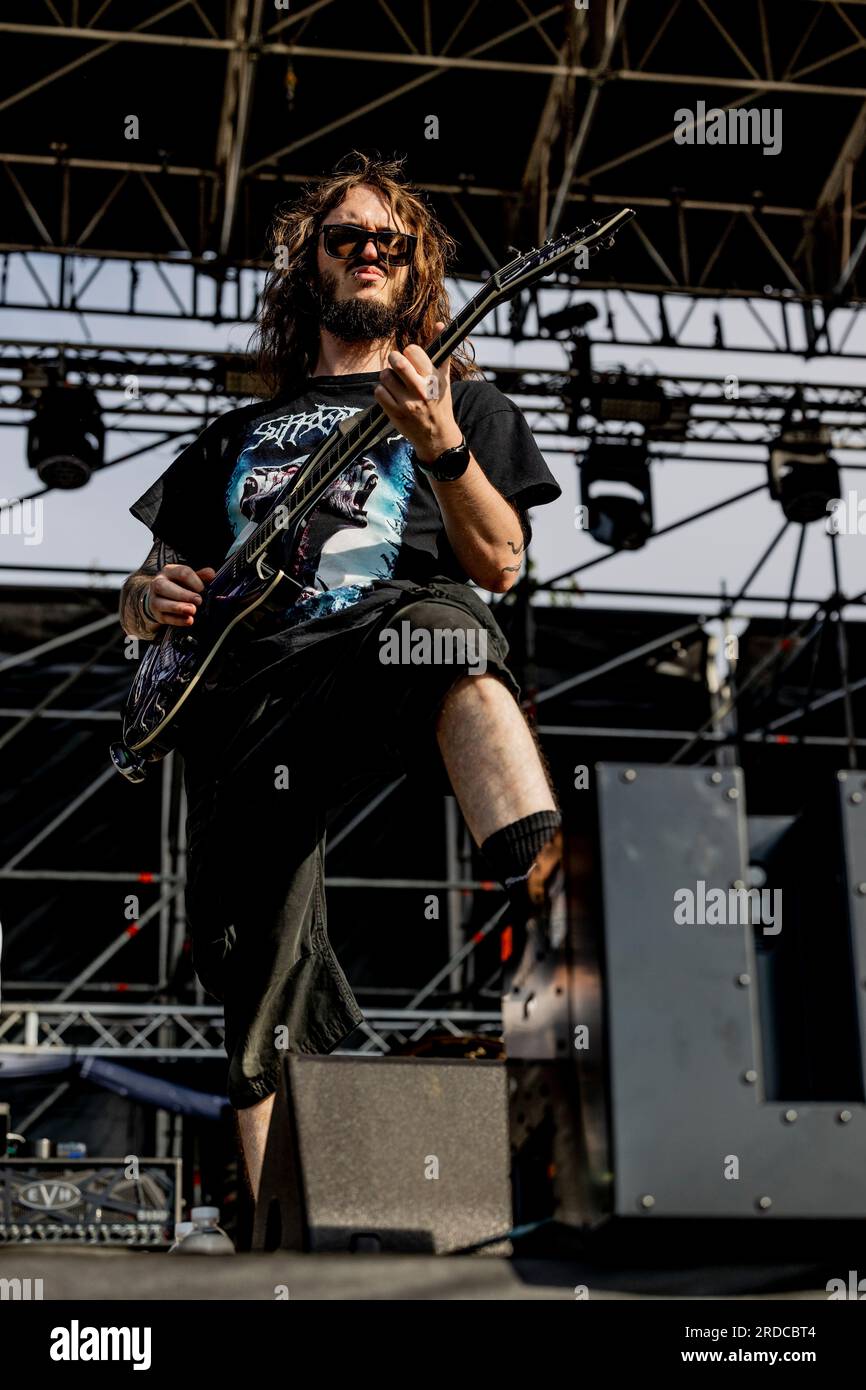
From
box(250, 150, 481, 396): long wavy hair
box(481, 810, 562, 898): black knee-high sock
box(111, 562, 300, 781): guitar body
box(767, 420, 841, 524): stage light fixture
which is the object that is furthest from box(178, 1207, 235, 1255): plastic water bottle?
box(767, 420, 841, 524): stage light fixture

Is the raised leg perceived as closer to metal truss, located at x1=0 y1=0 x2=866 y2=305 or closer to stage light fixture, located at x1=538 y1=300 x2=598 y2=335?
metal truss, located at x1=0 y1=0 x2=866 y2=305

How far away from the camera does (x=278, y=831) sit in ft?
9.07

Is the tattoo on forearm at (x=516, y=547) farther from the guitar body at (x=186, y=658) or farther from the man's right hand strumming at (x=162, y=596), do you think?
the man's right hand strumming at (x=162, y=596)

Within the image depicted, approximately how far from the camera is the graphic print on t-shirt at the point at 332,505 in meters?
2.90

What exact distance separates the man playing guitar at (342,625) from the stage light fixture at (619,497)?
23.8ft

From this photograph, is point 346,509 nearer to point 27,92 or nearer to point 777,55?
point 27,92

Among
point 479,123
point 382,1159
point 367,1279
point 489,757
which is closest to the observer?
point 367,1279

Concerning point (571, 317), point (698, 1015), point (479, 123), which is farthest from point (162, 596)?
point (479, 123)

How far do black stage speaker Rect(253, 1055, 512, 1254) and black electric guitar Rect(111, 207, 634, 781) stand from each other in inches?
29.8

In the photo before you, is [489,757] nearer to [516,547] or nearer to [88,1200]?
[516,547]

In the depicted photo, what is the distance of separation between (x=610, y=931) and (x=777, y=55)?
9.47 metres

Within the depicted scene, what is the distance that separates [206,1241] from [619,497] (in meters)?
8.16

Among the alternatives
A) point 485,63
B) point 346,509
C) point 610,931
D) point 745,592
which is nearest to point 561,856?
point 610,931

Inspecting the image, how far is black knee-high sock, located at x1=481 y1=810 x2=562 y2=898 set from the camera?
7.04ft
